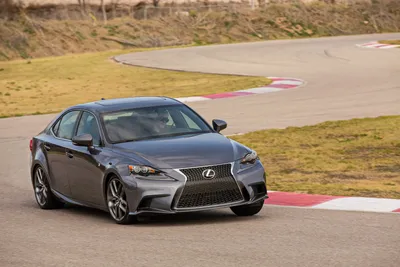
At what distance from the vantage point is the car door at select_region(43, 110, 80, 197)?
12.5 m

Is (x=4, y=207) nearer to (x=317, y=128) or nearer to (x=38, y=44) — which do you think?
(x=317, y=128)

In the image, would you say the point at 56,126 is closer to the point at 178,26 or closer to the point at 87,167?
the point at 87,167

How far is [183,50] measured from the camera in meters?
53.5

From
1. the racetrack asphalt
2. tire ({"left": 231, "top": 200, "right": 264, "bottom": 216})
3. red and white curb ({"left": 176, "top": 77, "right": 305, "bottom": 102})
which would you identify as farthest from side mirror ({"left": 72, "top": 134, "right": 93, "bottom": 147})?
red and white curb ({"left": 176, "top": 77, "right": 305, "bottom": 102})

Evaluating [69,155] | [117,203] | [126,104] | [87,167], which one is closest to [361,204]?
[117,203]

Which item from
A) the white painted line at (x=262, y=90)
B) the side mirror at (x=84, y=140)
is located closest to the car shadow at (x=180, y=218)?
the side mirror at (x=84, y=140)

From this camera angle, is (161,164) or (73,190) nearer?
(161,164)

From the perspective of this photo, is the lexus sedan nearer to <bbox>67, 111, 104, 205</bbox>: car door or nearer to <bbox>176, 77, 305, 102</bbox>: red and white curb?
<bbox>67, 111, 104, 205</bbox>: car door

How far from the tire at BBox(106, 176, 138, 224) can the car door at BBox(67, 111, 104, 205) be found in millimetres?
201

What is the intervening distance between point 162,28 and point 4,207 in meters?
50.6

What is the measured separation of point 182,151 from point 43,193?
2.79m

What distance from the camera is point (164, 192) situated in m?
10.6

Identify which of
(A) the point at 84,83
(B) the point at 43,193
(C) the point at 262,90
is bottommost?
(A) the point at 84,83

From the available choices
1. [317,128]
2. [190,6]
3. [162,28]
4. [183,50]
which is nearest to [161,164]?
[317,128]
